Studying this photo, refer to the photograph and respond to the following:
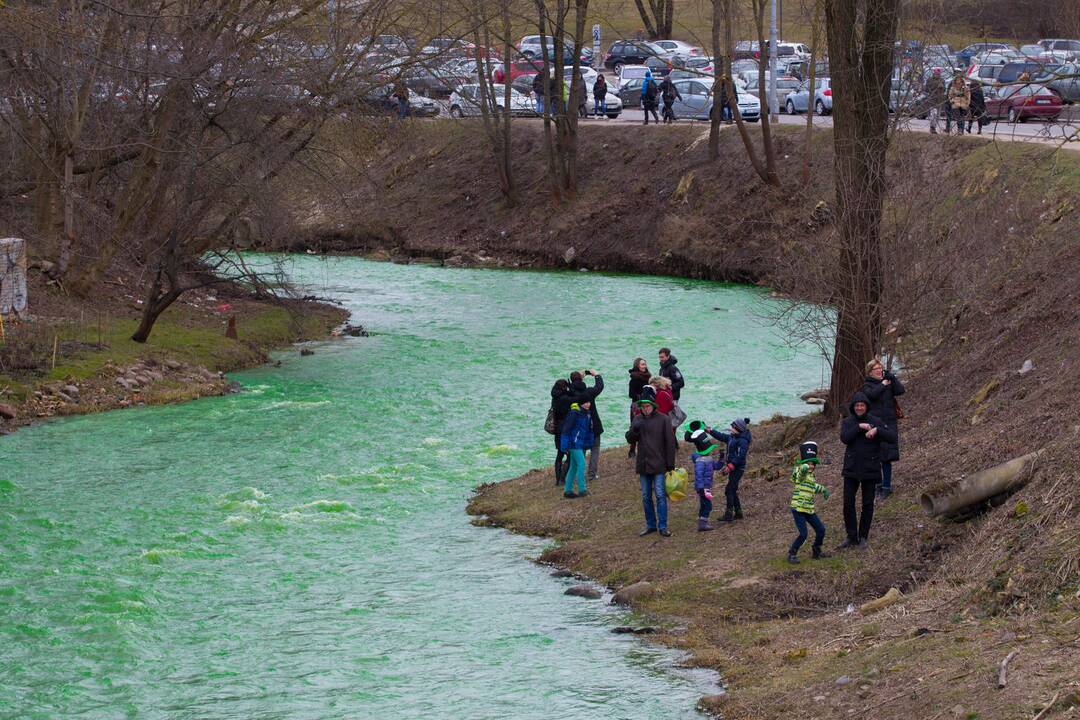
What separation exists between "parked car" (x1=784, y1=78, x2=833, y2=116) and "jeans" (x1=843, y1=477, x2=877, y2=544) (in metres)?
41.0

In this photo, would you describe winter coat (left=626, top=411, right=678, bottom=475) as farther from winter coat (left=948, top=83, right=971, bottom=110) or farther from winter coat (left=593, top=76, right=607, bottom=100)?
winter coat (left=593, top=76, right=607, bottom=100)

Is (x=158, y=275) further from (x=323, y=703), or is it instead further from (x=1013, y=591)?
(x=1013, y=591)

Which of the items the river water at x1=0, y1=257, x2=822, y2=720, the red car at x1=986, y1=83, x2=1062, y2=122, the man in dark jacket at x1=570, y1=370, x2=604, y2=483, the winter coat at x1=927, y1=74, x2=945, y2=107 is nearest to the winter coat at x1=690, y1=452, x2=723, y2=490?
the river water at x1=0, y1=257, x2=822, y2=720

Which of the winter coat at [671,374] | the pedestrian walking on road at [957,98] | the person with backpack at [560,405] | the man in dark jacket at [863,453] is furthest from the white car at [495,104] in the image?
the man in dark jacket at [863,453]

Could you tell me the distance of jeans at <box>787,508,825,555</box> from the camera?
13.8 meters

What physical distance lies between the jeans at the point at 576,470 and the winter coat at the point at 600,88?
41.2m

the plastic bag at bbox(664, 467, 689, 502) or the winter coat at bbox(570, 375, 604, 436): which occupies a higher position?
the winter coat at bbox(570, 375, 604, 436)

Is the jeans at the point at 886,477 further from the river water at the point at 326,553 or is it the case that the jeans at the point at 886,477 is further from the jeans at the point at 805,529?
the river water at the point at 326,553

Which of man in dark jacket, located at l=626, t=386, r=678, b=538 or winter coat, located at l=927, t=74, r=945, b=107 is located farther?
winter coat, located at l=927, t=74, r=945, b=107

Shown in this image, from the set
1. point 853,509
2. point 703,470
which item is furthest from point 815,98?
point 853,509

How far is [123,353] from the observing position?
28922 mm

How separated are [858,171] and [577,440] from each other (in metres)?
5.58

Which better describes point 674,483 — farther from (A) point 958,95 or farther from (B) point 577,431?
(A) point 958,95

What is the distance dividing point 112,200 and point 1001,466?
3041 centimetres
